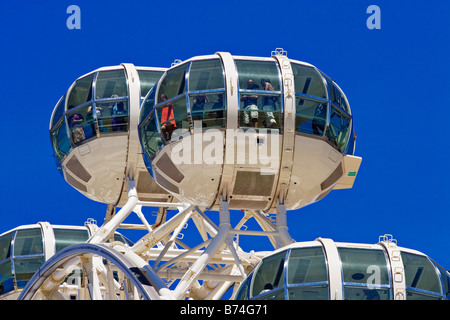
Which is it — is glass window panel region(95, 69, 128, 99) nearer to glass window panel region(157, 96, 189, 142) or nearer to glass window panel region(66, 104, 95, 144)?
glass window panel region(66, 104, 95, 144)

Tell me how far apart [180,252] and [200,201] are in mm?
5945

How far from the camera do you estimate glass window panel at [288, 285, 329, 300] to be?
36875mm

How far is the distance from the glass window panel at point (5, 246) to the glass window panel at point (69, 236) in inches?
76.5

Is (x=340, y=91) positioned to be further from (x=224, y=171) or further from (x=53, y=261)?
(x=53, y=261)

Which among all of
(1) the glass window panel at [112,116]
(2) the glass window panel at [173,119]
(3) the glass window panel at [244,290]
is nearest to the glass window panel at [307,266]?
(3) the glass window panel at [244,290]

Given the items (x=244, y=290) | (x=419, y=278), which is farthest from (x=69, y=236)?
(x=419, y=278)

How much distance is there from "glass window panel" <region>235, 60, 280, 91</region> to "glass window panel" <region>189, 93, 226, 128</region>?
0.94m

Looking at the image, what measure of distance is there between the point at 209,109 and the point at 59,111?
9.71 meters

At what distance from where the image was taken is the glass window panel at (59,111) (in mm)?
51531

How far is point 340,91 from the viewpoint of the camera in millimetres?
46906

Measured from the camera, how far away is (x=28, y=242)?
5706cm

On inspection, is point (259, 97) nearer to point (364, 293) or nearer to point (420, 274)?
point (420, 274)
